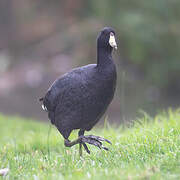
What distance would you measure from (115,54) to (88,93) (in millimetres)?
8640

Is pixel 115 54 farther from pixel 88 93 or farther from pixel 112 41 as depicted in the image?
pixel 88 93

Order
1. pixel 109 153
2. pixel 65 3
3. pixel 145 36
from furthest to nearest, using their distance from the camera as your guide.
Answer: pixel 65 3 < pixel 145 36 < pixel 109 153

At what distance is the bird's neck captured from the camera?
4.62 m

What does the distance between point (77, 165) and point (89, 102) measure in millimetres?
817

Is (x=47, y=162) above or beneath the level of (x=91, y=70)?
beneath

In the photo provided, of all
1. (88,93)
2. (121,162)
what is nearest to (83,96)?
(88,93)

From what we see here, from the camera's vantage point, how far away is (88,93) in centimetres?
453

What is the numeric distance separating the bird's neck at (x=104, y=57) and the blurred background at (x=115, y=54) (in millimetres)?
4446

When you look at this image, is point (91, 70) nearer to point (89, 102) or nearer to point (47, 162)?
point (89, 102)

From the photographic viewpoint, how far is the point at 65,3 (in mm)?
18031

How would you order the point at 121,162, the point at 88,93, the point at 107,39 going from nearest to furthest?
the point at 121,162
the point at 88,93
the point at 107,39

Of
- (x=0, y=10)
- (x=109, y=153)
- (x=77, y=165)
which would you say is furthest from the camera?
(x=0, y=10)

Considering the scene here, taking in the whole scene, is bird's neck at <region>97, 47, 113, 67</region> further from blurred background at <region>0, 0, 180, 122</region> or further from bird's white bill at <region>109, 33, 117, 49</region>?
blurred background at <region>0, 0, 180, 122</region>

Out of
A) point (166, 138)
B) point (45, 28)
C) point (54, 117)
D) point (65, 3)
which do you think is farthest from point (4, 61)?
point (166, 138)
